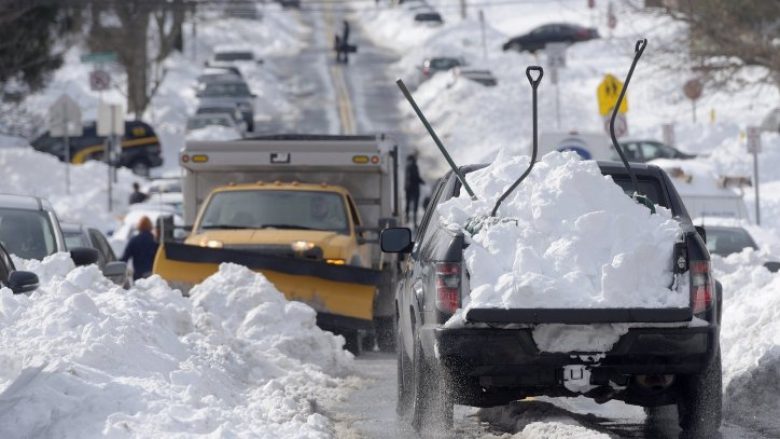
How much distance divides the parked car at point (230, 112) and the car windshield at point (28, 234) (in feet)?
145

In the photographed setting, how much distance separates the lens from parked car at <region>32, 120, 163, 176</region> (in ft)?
175

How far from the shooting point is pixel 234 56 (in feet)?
271

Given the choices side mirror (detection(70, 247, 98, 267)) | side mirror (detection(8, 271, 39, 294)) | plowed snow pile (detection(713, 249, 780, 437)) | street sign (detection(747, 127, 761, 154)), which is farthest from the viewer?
street sign (detection(747, 127, 761, 154))

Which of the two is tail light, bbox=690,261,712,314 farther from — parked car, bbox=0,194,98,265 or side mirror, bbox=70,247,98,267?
parked car, bbox=0,194,98,265

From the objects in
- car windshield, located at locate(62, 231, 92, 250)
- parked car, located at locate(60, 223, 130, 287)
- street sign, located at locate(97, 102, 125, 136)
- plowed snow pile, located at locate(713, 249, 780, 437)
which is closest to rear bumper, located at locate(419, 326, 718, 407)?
plowed snow pile, located at locate(713, 249, 780, 437)

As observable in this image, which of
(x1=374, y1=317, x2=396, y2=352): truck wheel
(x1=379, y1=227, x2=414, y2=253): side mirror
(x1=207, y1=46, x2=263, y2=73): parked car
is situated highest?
(x1=207, y1=46, x2=263, y2=73): parked car

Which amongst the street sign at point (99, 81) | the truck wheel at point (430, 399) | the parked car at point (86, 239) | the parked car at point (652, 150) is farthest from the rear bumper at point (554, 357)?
the parked car at point (652, 150)

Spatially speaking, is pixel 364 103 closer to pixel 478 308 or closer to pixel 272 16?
pixel 272 16

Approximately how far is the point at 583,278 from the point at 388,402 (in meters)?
4.19

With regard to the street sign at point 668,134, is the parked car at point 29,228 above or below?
above

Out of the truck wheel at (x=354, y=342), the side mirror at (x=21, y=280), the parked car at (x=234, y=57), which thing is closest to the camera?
the side mirror at (x=21, y=280)

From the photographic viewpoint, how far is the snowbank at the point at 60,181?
137 feet

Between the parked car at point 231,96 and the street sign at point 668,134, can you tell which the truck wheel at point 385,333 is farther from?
the parked car at point 231,96

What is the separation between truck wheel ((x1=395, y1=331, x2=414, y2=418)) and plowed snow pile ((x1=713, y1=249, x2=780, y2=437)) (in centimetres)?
213
